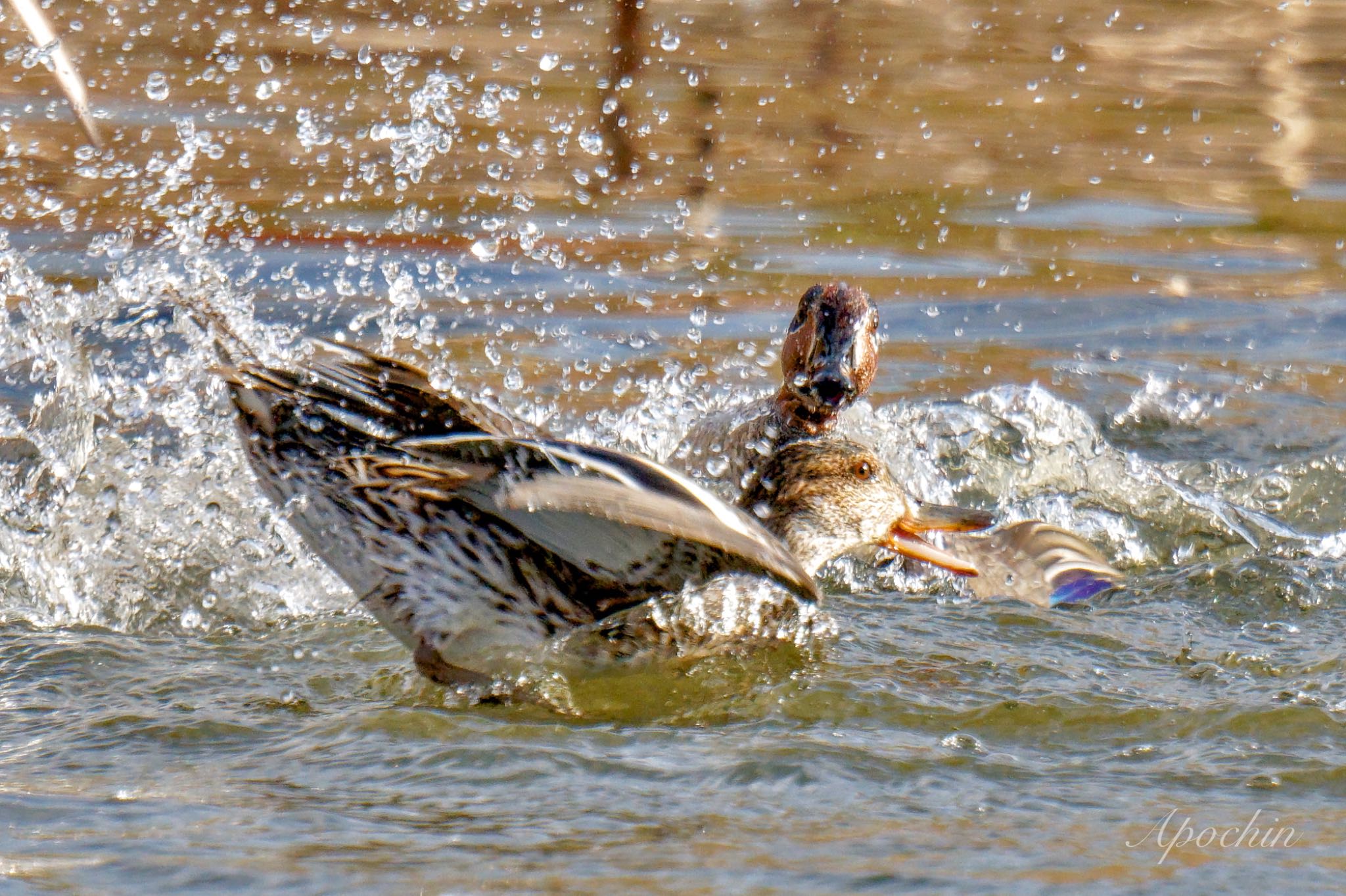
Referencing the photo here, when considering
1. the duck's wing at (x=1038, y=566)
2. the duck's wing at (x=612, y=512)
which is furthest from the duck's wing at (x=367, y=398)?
the duck's wing at (x=1038, y=566)

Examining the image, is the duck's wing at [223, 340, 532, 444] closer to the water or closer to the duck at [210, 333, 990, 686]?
the duck at [210, 333, 990, 686]

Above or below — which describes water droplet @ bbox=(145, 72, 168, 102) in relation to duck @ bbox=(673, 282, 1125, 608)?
above

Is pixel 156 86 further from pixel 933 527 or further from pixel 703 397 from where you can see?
pixel 933 527

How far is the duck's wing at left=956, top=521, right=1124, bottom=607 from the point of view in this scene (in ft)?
16.1

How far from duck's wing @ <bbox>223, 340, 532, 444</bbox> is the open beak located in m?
1.35

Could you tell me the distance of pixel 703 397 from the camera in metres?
6.83

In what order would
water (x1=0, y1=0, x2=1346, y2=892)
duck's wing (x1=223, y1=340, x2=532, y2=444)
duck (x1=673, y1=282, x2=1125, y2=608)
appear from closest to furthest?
water (x1=0, y1=0, x2=1346, y2=892), duck's wing (x1=223, y1=340, x2=532, y2=444), duck (x1=673, y1=282, x2=1125, y2=608)

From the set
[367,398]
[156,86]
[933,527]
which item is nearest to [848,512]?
[933,527]

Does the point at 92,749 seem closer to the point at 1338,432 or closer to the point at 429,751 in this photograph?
the point at 429,751

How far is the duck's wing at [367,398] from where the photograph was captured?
13.0 feet

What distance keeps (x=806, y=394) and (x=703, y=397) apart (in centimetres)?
87

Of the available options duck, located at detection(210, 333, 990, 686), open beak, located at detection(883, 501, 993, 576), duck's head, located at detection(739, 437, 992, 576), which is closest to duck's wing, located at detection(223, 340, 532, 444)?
duck, located at detection(210, 333, 990, 686)

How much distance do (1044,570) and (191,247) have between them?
3245 mm

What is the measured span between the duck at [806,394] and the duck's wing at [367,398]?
1.95m
